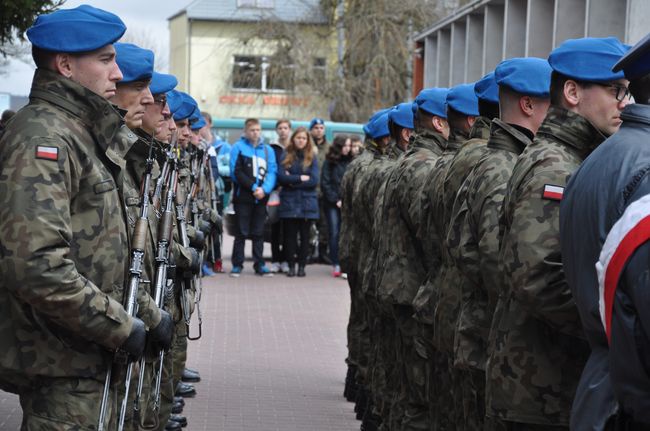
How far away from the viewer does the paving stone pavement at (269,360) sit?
8.56 meters

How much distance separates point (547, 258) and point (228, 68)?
4139 cm

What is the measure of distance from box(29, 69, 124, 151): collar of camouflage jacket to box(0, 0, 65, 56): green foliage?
11.3ft

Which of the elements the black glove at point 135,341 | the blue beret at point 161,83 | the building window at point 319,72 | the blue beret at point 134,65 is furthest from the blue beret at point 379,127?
the building window at point 319,72

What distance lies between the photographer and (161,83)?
21.9 feet

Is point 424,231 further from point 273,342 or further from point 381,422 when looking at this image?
point 273,342

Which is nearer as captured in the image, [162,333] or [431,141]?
[162,333]

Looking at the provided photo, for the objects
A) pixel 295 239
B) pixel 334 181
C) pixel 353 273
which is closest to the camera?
pixel 353 273

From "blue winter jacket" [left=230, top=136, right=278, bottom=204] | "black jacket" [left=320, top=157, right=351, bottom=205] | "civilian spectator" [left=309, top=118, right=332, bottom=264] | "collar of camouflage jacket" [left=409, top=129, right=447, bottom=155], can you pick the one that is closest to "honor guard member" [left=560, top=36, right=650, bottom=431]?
"collar of camouflage jacket" [left=409, top=129, right=447, bottom=155]

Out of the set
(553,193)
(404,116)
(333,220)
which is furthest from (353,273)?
(333,220)

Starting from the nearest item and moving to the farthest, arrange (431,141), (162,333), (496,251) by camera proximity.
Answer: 1. (162,333)
2. (496,251)
3. (431,141)

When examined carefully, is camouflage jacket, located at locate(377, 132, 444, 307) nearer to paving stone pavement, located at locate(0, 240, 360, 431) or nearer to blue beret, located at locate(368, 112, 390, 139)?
paving stone pavement, located at locate(0, 240, 360, 431)

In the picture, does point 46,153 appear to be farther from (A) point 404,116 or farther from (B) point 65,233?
(A) point 404,116

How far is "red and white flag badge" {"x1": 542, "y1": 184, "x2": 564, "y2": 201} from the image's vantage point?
13.3ft

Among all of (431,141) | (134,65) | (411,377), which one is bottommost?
(411,377)
